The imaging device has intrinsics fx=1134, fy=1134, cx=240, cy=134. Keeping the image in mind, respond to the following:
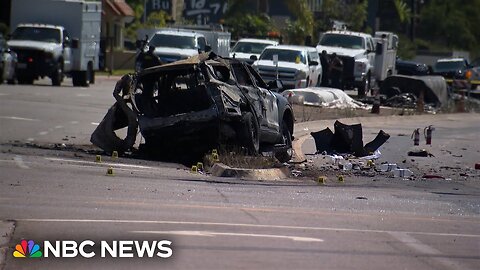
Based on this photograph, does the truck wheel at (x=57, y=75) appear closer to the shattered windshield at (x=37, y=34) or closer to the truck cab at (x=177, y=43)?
the shattered windshield at (x=37, y=34)

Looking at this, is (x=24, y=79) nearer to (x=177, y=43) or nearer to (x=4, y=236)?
(x=177, y=43)

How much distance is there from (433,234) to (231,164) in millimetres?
6273

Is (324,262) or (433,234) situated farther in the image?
(433,234)

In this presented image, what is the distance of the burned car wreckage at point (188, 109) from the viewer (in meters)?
17.8

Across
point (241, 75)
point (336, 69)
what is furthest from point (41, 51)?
point (241, 75)

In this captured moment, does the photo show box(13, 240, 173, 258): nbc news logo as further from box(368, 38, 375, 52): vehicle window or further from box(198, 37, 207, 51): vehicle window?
box(368, 38, 375, 52): vehicle window

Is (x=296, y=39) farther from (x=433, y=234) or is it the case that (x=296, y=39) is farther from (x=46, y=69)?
(x=433, y=234)

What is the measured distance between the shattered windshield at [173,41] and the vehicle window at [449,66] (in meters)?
19.2

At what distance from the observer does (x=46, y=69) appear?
39.9 metres

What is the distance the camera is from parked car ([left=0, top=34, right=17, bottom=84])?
122 feet

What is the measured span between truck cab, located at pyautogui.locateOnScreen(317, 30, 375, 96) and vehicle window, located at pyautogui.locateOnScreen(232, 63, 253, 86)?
2400 centimetres

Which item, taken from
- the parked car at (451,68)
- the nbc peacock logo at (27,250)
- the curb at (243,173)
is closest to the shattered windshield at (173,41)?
the parked car at (451,68)

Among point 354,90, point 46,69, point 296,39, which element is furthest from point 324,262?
point 296,39

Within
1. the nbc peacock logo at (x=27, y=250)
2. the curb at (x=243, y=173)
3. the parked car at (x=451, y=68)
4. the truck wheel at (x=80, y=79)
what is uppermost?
the nbc peacock logo at (x=27, y=250)
